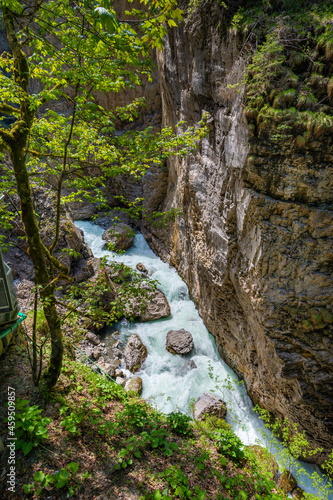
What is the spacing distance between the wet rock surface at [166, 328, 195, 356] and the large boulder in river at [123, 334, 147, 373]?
995mm

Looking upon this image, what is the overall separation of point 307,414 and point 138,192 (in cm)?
1566

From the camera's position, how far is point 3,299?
3287 mm

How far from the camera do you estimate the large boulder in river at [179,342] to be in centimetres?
902

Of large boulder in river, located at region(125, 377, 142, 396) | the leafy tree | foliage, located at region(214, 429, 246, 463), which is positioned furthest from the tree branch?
large boulder in river, located at region(125, 377, 142, 396)

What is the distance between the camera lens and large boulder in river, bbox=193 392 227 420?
6.85m

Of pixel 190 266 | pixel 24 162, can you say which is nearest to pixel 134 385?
pixel 190 266

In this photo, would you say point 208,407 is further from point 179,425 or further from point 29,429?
point 29,429

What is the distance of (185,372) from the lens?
27.6 feet

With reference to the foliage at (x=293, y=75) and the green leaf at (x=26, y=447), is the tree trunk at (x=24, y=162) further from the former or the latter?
the foliage at (x=293, y=75)

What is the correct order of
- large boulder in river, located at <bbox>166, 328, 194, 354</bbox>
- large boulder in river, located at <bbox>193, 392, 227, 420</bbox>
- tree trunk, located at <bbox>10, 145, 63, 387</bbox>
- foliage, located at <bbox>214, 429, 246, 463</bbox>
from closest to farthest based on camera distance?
tree trunk, located at <bbox>10, 145, 63, 387</bbox>, foliage, located at <bbox>214, 429, 246, 463</bbox>, large boulder in river, located at <bbox>193, 392, 227, 420</bbox>, large boulder in river, located at <bbox>166, 328, 194, 354</bbox>

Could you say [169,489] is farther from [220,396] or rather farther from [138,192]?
[138,192]

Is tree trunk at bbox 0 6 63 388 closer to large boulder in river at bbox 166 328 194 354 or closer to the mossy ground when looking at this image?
the mossy ground

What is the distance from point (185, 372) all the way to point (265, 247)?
17.8ft

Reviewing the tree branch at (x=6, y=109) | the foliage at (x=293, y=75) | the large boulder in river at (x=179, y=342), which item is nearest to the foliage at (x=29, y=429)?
the tree branch at (x=6, y=109)
